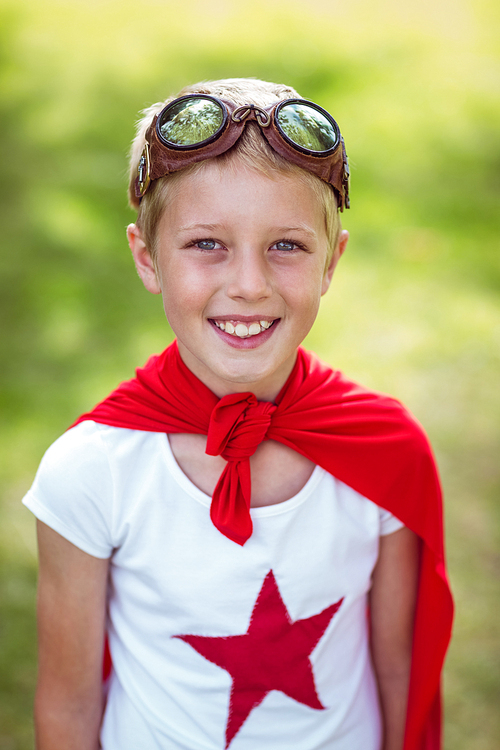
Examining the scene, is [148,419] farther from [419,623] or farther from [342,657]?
[419,623]

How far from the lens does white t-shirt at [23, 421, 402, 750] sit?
158 cm

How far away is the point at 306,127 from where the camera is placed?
1481 millimetres

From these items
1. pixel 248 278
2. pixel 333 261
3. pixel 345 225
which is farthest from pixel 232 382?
pixel 345 225

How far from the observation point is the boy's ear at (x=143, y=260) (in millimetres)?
1684

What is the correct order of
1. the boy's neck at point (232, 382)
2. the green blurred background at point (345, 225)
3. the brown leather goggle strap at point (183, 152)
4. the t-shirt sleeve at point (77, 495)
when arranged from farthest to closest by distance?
the green blurred background at point (345, 225)
the boy's neck at point (232, 382)
the t-shirt sleeve at point (77, 495)
the brown leather goggle strap at point (183, 152)

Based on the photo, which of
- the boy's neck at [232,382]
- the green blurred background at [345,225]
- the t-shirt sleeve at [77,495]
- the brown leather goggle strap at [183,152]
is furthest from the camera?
the green blurred background at [345,225]

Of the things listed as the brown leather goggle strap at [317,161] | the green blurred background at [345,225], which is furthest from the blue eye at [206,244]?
the green blurred background at [345,225]

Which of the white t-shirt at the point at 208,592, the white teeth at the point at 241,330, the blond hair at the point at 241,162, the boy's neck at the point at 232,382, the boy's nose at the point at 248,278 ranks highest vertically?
the blond hair at the point at 241,162

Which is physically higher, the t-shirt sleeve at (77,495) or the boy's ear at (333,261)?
the boy's ear at (333,261)

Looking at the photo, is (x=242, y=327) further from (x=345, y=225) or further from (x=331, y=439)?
(x=345, y=225)

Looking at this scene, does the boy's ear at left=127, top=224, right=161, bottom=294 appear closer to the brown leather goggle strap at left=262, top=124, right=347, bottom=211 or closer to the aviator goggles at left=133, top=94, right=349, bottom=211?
the aviator goggles at left=133, top=94, right=349, bottom=211

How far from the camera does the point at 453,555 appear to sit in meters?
3.37

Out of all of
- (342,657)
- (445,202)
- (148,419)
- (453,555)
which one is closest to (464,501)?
(453,555)

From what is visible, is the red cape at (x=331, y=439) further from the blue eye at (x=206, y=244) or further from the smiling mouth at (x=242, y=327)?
the blue eye at (x=206, y=244)
